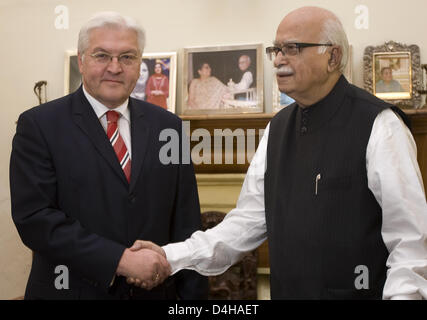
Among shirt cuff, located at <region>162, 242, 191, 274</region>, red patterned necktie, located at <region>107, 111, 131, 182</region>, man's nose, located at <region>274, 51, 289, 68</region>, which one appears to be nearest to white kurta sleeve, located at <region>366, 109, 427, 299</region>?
man's nose, located at <region>274, 51, 289, 68</region>

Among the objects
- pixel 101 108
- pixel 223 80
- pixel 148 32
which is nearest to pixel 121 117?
pixel 101 108

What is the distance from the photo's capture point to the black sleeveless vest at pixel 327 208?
170 centimetres

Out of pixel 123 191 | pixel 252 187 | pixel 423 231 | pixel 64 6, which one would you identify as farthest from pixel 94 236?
pixel 64 6

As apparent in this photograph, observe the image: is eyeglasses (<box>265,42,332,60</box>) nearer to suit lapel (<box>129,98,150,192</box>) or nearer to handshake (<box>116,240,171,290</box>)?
suit lapel (<box>129,98,150,192</box>)

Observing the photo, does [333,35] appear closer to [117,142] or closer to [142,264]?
[117,142]

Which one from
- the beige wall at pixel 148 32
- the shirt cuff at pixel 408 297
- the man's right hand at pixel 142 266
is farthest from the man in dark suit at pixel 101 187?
the beige wall at pixel 148 32

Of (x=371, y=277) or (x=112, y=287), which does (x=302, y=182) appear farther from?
(x=112, y=287)

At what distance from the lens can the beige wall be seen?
3848mm

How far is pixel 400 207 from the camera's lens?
1576mm

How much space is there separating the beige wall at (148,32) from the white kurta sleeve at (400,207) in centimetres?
232

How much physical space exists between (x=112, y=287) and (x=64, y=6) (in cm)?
311

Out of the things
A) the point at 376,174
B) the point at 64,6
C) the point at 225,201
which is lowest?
the point at 225,201

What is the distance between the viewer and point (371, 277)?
1696mm

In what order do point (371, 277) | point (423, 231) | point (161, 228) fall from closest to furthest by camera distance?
point (423, 231) < point (371, 277) < point (161, 228)
